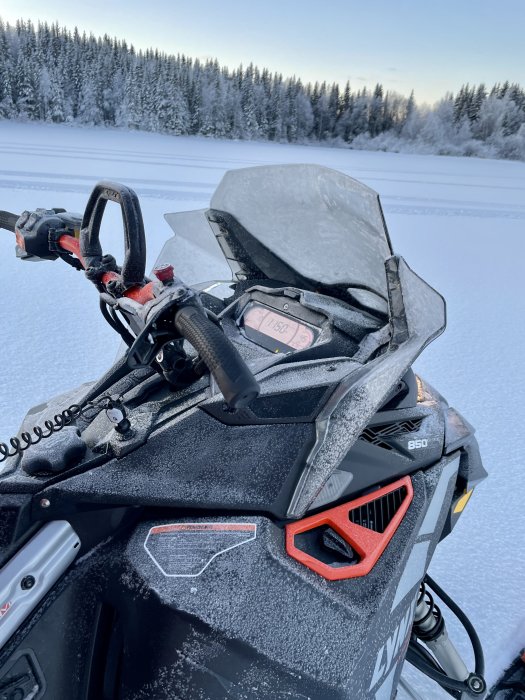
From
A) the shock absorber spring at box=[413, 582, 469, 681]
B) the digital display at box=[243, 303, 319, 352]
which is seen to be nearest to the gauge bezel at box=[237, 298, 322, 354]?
the digital display at box=[243, 303, 319, 352]

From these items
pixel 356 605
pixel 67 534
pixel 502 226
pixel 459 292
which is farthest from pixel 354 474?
pixel 502 226

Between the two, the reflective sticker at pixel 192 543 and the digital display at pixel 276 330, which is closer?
the reflective sticker at pixel 192 543

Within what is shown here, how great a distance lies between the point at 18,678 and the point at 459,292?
5046 mm

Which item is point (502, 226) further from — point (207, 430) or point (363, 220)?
point (207, 430)

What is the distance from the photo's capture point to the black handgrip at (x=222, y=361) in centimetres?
74

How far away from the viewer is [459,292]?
5285mm

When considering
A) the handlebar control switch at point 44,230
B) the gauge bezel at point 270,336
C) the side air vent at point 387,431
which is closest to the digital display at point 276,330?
the gauge bezel at point 270,336

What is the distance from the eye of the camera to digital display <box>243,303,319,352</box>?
4.39 ft

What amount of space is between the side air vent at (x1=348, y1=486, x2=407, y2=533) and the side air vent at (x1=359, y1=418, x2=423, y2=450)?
10 centimetres

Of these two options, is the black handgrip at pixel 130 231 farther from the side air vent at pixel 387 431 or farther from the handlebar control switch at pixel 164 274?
the side air vent at pixel 387 431

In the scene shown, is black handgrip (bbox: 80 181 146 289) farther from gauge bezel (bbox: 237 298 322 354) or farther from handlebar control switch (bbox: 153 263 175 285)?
gauge bezel (bbox: 237 298 322 354)

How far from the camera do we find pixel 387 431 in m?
1.20

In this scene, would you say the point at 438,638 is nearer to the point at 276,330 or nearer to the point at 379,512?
the point at 379,512

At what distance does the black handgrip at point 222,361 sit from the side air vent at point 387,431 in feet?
1.48
